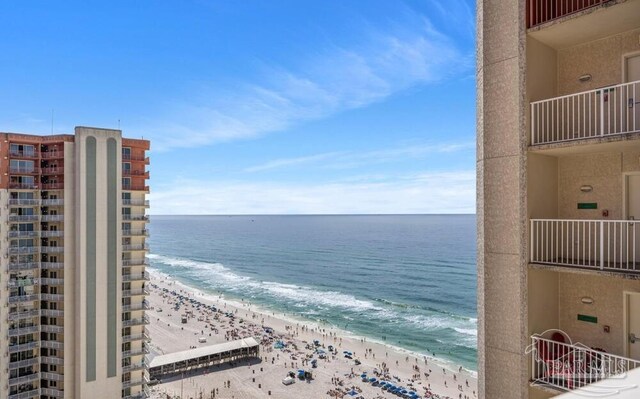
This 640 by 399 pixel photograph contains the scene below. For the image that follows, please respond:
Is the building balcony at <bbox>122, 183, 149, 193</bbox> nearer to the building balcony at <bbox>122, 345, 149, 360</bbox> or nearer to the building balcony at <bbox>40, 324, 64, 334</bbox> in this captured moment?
the building balcony at <bbox>40, 324, 64, 334</bbox>

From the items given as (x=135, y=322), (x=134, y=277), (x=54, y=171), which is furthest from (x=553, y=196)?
(x=54, y=171)

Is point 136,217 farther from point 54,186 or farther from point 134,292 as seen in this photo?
point 54,186

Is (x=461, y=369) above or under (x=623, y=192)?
under

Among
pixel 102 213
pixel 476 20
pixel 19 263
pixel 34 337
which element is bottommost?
pixel 34 337

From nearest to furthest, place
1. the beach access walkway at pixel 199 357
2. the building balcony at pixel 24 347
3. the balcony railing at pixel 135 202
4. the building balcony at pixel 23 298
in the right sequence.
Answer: the building balcony at pixel 24 347, the building balcony at pixel 23 298, the balcony railing at pixel 135 202, the beach access walkway at pixel 199 357

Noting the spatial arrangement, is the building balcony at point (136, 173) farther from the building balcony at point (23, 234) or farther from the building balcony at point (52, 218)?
the building balcony at point (23, 234)

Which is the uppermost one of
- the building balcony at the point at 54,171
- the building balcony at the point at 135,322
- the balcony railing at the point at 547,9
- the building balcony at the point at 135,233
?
the balcony railing at the point at 547,9

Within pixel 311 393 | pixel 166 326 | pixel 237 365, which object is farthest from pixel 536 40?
pixel 166 326

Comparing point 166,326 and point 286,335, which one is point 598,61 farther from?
point 166,326

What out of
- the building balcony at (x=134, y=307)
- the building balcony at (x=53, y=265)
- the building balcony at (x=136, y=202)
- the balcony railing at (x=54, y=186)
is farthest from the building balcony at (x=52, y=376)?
the balcony railing at (x=54, y=186)
